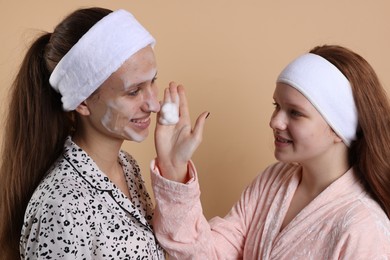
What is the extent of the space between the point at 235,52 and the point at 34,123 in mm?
1046

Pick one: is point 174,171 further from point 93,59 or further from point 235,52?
point 235,52

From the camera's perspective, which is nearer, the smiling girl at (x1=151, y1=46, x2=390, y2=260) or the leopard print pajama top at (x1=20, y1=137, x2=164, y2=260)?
the leopard print pajama top at (x1=20, y1=137, x2=164, y2=260)

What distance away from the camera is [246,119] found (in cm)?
232

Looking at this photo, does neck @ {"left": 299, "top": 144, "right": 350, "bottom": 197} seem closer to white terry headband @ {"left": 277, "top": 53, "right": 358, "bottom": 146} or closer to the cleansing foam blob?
white terry headband @ {"left": 277, "top": 53, "right": 358, "bottom": 146}

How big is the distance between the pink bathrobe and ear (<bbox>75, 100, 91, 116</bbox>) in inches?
9.7

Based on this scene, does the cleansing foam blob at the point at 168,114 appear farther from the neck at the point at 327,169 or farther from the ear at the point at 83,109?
the neck at the point at 327,169

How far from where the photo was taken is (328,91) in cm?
156

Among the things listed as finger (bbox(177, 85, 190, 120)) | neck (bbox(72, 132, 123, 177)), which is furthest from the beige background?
neck (bbox(72, 132, 123, 177))

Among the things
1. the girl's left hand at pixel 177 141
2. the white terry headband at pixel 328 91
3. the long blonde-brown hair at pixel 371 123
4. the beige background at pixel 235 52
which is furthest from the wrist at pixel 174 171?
the beige background at pixel 235 52

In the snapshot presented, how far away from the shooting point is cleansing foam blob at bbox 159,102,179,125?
1558 millimetres

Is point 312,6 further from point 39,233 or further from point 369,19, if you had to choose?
point 39,233

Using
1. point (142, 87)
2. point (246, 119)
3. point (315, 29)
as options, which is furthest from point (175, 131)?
point (315, 29)

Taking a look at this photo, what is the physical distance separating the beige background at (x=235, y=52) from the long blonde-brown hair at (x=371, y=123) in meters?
0.72

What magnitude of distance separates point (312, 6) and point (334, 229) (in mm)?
1086
